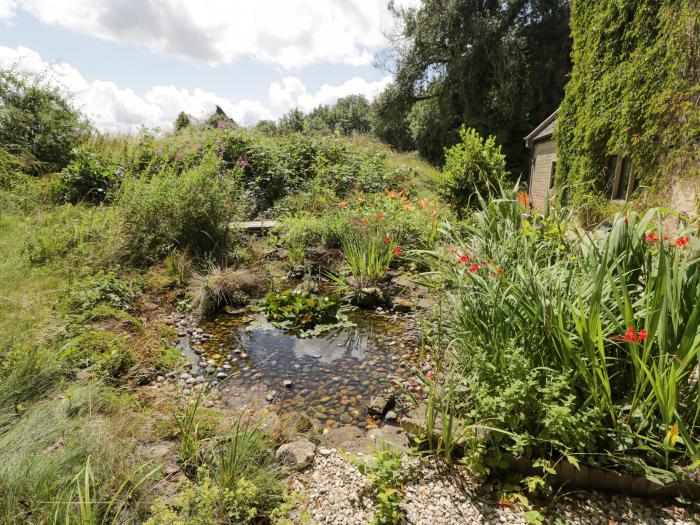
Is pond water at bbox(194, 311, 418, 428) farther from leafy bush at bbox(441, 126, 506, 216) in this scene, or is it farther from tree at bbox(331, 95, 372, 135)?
tree at bbox(331, 95, 372, 135)

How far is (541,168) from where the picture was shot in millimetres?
12258

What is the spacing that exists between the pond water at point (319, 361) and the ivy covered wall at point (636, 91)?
3.43 m

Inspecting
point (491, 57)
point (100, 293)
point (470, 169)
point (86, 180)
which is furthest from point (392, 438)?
point (491, 57)

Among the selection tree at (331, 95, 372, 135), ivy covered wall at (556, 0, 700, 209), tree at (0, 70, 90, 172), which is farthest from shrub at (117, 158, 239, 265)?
tree at (331, 95, 372, 135)

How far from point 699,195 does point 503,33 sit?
1605cm

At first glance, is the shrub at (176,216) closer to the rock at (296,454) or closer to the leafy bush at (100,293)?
the leafy bush at (100,293)

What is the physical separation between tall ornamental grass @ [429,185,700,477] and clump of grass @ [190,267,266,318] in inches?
134

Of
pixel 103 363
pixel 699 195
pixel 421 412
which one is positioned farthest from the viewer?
pixel 699 195

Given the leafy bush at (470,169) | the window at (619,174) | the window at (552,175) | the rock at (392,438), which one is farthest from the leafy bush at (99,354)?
the window at (552,175)

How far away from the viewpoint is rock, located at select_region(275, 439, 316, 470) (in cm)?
217

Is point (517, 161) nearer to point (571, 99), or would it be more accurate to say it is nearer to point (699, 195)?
point (571, 99)

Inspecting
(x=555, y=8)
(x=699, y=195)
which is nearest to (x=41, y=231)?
(x=699, y=195)

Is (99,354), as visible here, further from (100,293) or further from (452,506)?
(452,506)

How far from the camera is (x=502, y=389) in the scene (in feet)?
6.88
